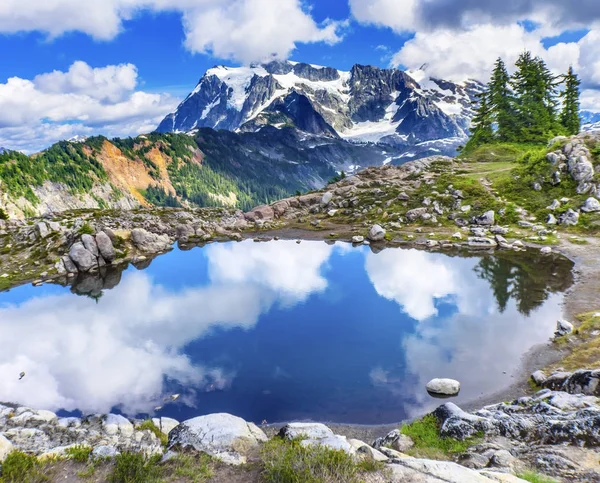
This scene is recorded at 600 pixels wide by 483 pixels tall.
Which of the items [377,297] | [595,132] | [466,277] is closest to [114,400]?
[377,297]

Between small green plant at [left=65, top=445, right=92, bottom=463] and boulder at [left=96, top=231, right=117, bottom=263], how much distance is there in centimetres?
6056

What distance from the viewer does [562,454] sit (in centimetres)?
1409

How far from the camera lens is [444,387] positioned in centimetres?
2639

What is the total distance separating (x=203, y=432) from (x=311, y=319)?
25643 millimetres

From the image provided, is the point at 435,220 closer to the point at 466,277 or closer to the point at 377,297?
the point at 466,277

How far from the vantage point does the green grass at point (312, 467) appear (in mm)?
11153

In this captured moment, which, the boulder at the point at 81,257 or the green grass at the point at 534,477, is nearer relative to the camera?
the green grass at the point at 534,477

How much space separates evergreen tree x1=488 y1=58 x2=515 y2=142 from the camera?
103 m

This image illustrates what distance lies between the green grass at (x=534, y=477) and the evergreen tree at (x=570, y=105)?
116254mm

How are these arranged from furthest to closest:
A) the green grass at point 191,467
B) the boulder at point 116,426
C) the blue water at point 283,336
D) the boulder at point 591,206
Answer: the boulder at point 591,206 < the blue water at point 283,336 < the boulder at point 116,426 < the green grass at point 191,467

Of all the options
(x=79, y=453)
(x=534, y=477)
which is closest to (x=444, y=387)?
(x=534, y=477)

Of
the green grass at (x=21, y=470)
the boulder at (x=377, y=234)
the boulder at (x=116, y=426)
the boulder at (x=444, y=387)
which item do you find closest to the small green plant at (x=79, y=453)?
the green grass at (x=21, y=470)

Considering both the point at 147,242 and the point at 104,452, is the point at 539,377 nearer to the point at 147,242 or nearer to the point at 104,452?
the point at 104,452

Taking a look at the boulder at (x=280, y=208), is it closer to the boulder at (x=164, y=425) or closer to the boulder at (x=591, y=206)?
the boulder at (x=591, y=206)
